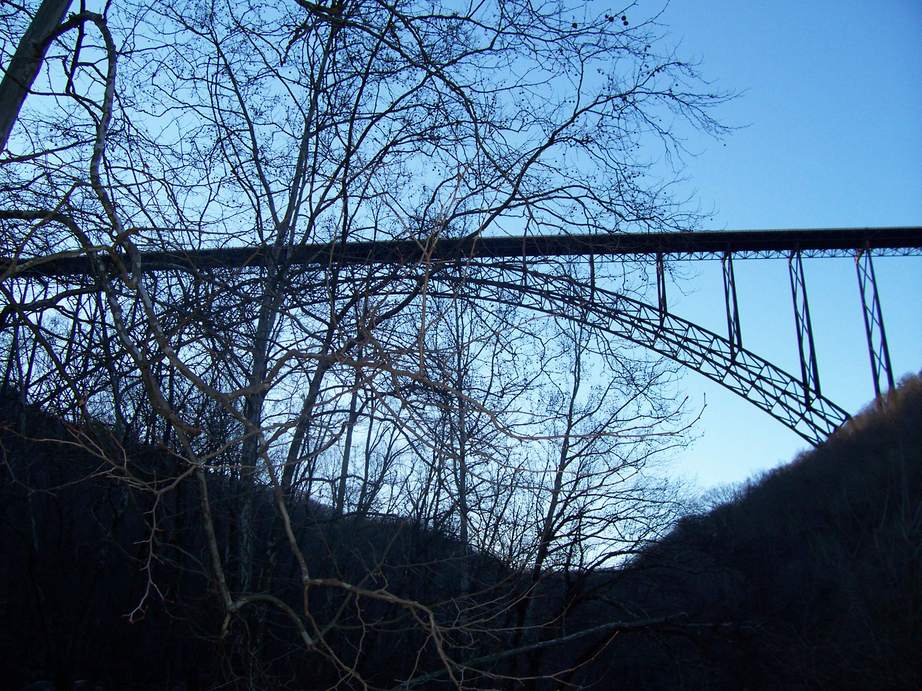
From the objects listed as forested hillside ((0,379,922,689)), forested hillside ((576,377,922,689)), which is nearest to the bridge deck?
forested hillside ((0,379,922,689))

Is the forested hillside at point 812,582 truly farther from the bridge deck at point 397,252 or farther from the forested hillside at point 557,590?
the bridge deck at point 397,252

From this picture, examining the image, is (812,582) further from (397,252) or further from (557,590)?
(397,252)

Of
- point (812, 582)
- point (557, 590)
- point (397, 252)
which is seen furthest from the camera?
point (812, 582)

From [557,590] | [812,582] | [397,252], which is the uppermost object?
[397,252]

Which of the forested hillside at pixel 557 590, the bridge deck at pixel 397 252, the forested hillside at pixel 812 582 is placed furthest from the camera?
the forested hillside at pixel 812 582

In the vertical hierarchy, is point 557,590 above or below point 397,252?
below

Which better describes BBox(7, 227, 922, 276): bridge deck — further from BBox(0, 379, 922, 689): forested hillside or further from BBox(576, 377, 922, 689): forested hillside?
BBox(576, 377, 922, 689): forested hillside

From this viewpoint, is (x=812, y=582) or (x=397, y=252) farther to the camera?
(x=812, y=582)

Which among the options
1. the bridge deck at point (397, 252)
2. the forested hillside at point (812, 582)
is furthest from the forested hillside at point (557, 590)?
the bridge deck at point (397, 252)

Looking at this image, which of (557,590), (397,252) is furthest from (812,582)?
(397,252)

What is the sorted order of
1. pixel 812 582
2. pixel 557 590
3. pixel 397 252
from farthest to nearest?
1. pixel 812 582
2. pixel 557 590
3. pixel 397 252

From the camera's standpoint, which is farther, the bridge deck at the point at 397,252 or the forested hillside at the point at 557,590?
the forested hillside at the point at 557,590

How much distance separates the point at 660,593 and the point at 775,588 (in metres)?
3.72

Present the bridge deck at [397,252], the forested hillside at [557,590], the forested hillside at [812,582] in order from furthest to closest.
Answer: the forested hillside at [812,582], the forested hillside at [557,590], the bridge deck at [397,252]
